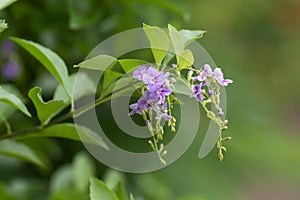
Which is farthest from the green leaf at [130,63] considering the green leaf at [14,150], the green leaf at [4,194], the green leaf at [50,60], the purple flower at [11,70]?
the purple flower at [11,70]

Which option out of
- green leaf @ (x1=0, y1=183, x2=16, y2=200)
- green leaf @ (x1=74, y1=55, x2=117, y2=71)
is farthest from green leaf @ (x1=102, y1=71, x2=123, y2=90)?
green leaf @ (x1=0, y1=183, x2=16, y2=200)

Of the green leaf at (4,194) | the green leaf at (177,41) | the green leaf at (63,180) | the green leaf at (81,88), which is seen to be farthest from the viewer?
the green leaf at (63,180)

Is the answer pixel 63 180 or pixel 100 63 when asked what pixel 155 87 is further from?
pixel 63 180

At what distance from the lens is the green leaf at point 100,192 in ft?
2.42

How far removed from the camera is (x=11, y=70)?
3.93 ft

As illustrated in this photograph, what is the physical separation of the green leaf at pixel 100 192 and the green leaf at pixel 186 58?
0.18 metres

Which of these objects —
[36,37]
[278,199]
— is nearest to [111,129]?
[36,37]

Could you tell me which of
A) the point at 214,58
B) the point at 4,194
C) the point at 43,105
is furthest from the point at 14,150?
the point at 214,58

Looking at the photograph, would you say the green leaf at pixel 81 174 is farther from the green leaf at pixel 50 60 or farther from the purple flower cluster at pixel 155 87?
the purple flower cluster at pixel 155 87

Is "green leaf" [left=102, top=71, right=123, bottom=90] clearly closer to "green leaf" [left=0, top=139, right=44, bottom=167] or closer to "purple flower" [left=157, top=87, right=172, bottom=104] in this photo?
"purple flower" [left=157, top=87, right=172, bottom=104]

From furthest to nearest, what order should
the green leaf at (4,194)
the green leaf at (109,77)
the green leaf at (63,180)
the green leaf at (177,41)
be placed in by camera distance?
the green leaf at (63,180), the green leaf at (4,194), the green leaf at (109,77), the green leaf at (177,41)

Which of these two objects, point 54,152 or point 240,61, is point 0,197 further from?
point 240,61

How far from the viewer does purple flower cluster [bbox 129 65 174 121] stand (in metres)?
0.65

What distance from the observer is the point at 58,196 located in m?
1.03
